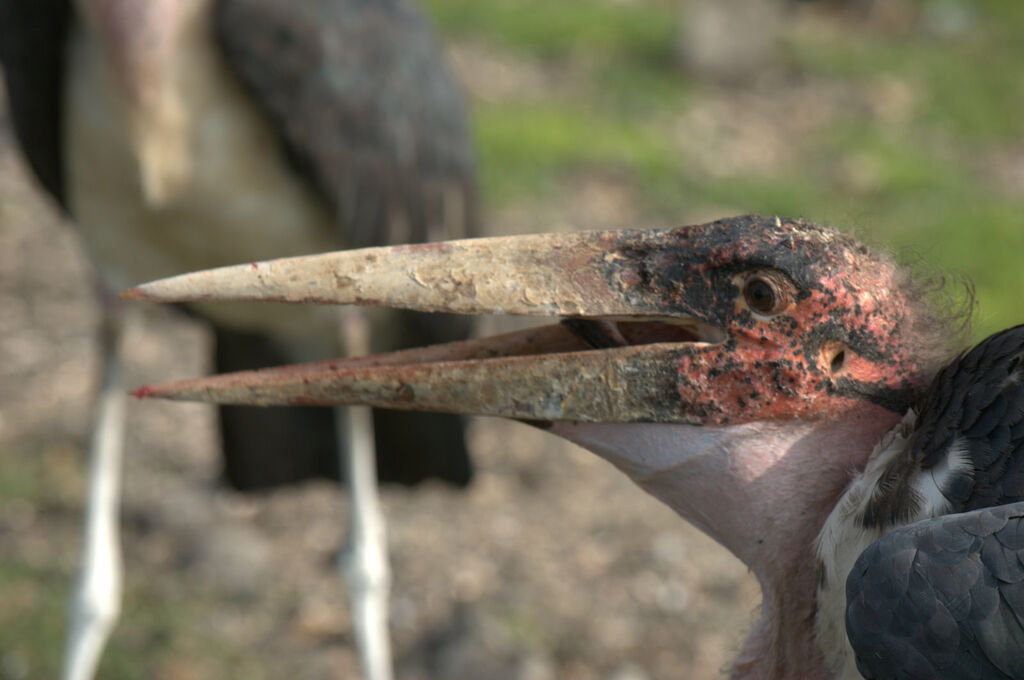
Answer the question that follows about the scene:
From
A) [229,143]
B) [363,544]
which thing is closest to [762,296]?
[229,143]

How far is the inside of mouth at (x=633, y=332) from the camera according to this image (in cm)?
190

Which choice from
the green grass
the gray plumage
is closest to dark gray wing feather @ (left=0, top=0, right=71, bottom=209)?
the gray plumage

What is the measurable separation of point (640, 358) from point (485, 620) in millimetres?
2255

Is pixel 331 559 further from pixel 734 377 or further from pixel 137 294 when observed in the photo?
pixel 734 377

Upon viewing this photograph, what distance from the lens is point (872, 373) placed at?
6.08ft

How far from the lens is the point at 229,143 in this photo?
358cm

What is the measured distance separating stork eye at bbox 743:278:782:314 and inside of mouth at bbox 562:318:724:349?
7 cm

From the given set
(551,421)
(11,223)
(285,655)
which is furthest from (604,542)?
(11,223)

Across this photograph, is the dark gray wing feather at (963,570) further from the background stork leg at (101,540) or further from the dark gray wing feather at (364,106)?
the background stork leg at (101,540)

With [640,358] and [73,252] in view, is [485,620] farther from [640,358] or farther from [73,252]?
[73,252]

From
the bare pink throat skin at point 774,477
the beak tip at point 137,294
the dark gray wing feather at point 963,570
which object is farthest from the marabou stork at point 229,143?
the dark gray wing feather at point 963,570

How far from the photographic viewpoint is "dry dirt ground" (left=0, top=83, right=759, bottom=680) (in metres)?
3.87

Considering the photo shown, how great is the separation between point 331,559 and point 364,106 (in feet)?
5.50

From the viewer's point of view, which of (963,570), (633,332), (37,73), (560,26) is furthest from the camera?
(560,26)
